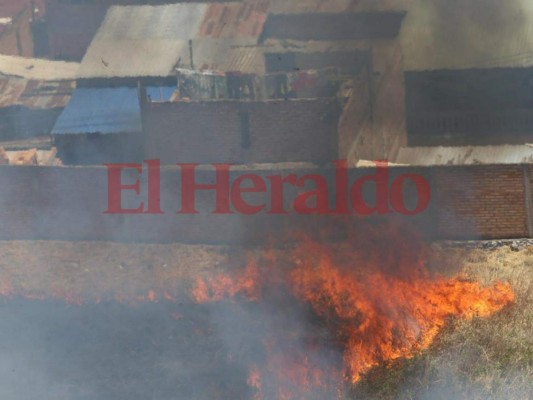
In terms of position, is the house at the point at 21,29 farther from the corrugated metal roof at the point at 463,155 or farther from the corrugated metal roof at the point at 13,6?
the corrugated metal roof at the point at 463,155

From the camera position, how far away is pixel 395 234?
14680 millimetres

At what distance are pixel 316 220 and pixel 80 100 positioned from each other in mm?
11615

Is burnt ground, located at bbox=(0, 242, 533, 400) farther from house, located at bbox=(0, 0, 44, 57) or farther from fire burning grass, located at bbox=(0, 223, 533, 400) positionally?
house, located at bbox=(0, 0, 44, 57)

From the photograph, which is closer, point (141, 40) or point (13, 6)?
point (141, 40)

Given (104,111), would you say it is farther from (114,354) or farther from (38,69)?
(114,354)

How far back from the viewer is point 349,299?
43.7 feet

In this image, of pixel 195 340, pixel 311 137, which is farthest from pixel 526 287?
pixel 311 137

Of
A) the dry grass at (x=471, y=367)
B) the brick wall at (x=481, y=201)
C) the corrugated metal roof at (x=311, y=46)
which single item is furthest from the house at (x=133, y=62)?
the dry grass at (x=471, y=367)

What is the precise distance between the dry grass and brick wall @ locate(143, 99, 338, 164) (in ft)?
22.9

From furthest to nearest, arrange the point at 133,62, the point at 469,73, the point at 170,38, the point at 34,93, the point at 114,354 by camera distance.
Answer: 1. the point at 170,38
2. the point at 34,93
3. the point at 133,62
4. the point at 469,73
5. the point at 114,354

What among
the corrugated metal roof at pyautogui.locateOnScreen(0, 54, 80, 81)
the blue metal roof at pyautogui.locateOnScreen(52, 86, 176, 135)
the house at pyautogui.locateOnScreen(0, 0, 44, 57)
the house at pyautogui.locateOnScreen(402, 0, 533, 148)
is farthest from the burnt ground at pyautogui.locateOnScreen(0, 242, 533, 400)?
the house at pyautogui.locateOnScreen(0, 0, 44, 57)

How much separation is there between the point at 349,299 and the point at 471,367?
8.47 ft

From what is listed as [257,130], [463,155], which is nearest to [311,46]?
[463,155]

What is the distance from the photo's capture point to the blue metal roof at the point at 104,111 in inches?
890
